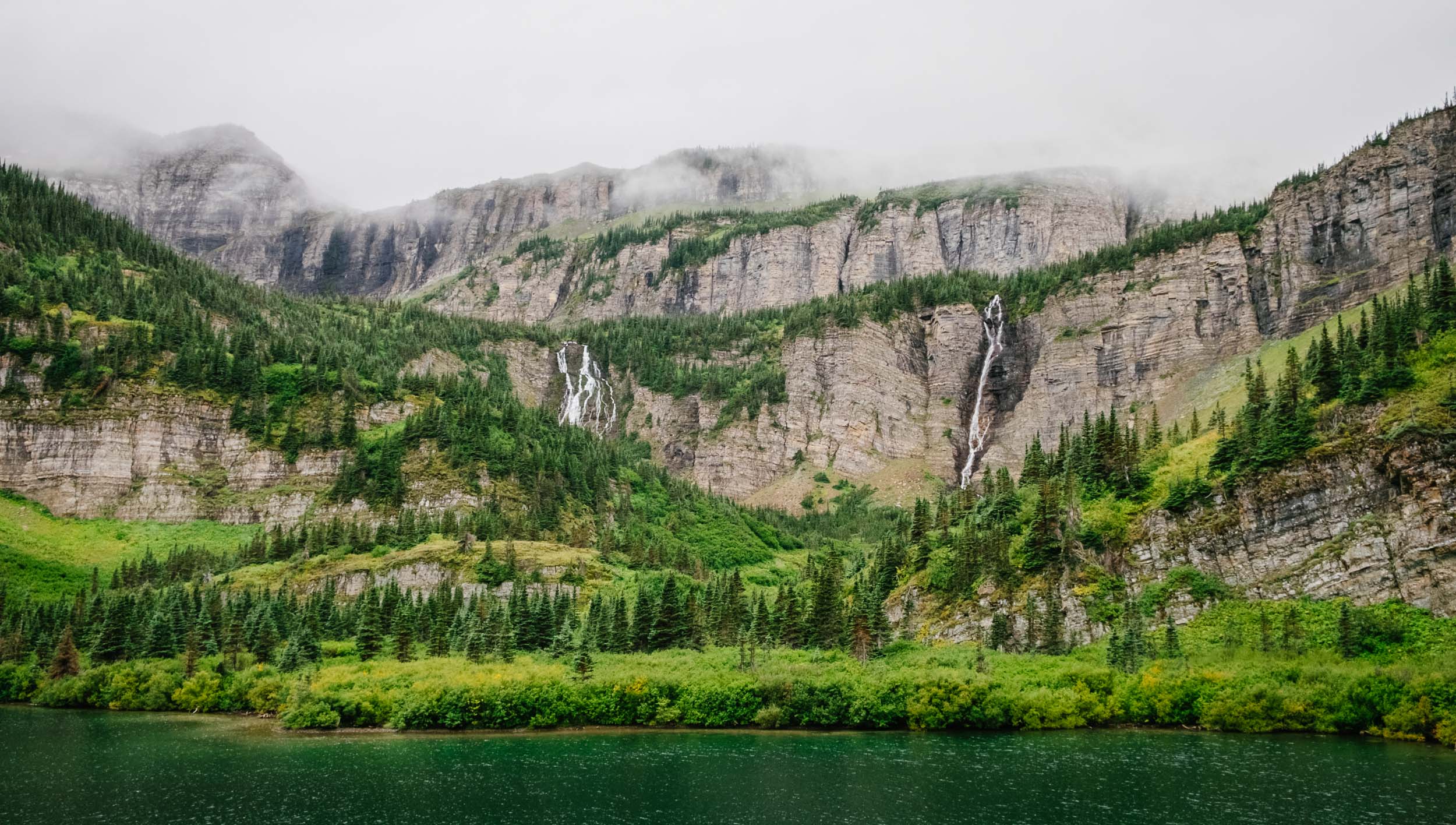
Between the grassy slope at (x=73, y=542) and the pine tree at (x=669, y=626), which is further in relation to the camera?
the grassy slope at (x=73, y=542)

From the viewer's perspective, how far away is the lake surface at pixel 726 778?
208 feet

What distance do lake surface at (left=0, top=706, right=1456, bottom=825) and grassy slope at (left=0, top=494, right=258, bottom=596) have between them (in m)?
55.8

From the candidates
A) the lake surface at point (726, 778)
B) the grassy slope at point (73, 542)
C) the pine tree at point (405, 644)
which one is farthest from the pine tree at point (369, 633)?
the grassy slope at point (73, 542)

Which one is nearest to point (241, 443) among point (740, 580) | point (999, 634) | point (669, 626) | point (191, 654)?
point (191, 654)

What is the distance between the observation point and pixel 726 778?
74.2 metres

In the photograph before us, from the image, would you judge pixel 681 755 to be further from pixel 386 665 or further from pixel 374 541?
pixel 374 541

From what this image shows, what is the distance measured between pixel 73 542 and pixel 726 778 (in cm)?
12551

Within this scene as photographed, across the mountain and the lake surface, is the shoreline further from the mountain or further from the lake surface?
the mountain

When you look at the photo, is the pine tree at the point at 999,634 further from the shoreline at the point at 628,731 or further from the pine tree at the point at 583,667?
the pine tree at the point at 583,667

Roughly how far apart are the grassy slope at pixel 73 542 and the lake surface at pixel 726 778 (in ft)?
183

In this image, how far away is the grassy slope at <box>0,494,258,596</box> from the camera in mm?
139250

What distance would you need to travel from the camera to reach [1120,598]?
343 feet

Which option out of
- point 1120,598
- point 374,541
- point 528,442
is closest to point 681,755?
point 1120,598

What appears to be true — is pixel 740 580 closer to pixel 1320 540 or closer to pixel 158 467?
pixel 1320 540
